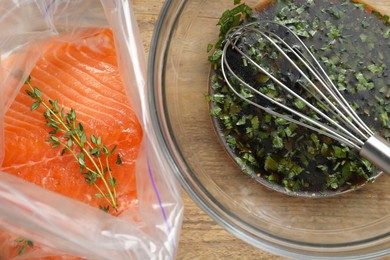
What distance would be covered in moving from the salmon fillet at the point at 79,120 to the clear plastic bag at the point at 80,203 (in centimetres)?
2

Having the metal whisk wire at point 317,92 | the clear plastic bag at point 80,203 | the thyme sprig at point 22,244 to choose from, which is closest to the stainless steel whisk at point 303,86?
the metal whisk wire at point 317,92

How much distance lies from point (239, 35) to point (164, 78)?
0.50 feet

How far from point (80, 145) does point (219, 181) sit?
241 millimetres

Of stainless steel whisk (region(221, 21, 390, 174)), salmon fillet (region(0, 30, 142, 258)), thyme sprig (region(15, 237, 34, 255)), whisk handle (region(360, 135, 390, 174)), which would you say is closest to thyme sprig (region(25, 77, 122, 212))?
salmon fillet (region(0, 30, 142, 258))

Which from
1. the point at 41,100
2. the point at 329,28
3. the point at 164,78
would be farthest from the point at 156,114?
the point at 329,28

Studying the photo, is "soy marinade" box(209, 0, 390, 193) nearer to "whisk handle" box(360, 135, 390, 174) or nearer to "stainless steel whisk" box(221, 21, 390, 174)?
"stainless steel whisk" box(221, 21, 390, 174)

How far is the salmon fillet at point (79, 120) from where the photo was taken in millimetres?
834

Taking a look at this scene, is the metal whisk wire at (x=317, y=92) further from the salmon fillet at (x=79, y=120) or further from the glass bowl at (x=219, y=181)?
the salmon fillet at (x=79, y=120)

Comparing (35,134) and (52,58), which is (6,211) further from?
(52,58)

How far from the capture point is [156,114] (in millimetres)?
821

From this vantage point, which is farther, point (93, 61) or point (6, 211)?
point (93, 61)

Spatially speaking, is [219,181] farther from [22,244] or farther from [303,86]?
[22,244]

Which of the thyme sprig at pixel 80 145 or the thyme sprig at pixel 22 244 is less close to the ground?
the thyme sprig at pixel 80 145

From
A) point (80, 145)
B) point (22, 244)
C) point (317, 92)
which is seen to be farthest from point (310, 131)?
point (22, 244)
